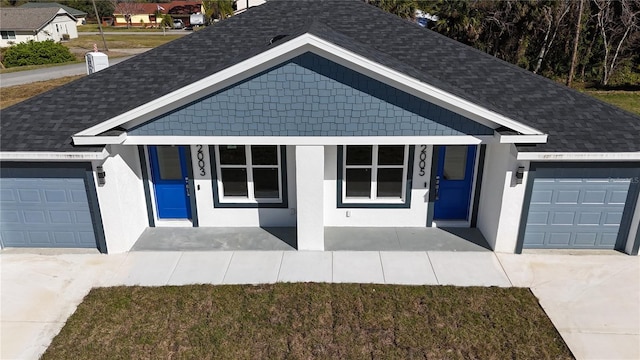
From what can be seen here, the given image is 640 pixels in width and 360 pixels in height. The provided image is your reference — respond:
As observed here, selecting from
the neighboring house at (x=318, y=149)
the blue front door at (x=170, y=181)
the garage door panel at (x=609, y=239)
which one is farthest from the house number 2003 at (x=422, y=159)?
the blue front door at (x=170, y=181)

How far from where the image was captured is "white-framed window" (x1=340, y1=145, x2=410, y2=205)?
35.8ft

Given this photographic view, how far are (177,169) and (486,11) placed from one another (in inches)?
1033

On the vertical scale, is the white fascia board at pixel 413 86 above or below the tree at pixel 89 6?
below

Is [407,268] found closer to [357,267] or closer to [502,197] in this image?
[357,267]

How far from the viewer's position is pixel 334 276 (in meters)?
9.49

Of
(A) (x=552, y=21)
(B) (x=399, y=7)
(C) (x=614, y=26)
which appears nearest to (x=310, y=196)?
(B) (x=399, y=7)

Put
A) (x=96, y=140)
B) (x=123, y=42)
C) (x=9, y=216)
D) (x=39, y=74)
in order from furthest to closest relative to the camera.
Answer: (x=123, y=42) < (x=39, y=74) < (x=9, y=216) < (x=96, y=140)

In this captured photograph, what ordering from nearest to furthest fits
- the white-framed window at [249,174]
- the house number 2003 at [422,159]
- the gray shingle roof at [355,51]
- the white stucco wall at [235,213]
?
the gray shingle roof at [355,51] < the house number 2003 at [422,159] < the white-framed window at [249,174] < the white stucco wall at [235,213]

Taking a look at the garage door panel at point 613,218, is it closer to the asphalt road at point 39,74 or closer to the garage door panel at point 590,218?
the garage door panel at point 590,218

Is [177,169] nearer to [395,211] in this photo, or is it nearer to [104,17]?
[395,211]

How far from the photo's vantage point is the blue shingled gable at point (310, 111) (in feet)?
29.3

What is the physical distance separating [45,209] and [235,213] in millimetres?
4317

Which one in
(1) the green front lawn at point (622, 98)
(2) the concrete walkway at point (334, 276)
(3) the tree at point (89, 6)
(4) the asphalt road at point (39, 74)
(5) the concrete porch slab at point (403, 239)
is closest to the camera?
(2) the concrete walkway at point (334, 276)

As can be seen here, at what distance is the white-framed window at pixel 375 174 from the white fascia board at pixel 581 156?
284 cm
